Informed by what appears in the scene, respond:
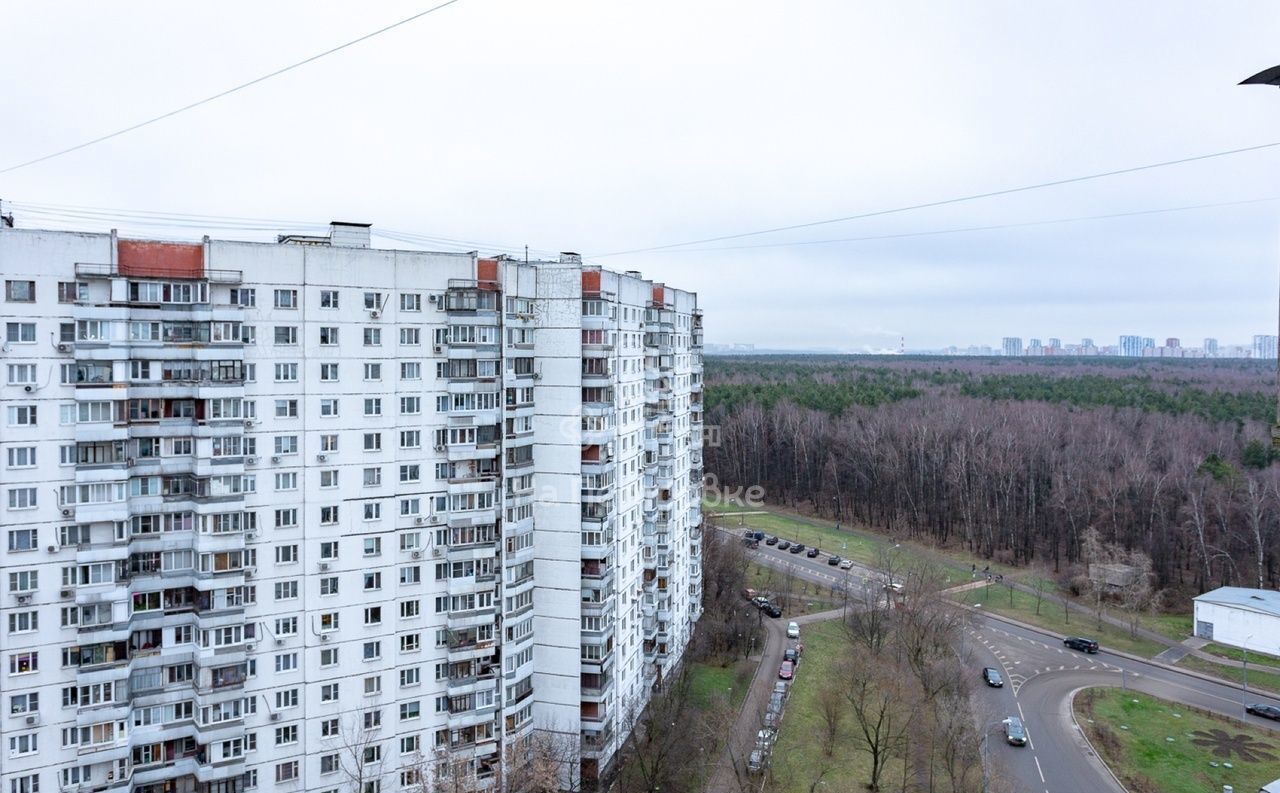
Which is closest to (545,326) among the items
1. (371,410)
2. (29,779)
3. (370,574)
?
(371,410)

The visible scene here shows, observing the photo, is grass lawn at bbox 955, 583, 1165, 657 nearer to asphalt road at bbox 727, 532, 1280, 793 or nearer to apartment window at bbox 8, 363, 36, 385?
asphalt road at bbox 727, 532, 1280, 793

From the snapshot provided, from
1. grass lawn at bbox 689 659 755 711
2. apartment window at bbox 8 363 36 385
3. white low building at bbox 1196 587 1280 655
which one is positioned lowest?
grass lawn at bbox 689 659 755 711

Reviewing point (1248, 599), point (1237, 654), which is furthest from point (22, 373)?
point (1248, 599)

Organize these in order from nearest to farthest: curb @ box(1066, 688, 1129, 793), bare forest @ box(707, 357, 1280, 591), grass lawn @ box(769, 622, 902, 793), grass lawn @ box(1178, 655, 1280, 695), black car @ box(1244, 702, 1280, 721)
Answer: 1. curb @ box(1066, 688, 1129, 793)
2. grass lawn @ box(769, 622, 902, 793)
3. black car @ box(1244, 702, 1280, 721)
4. grass lawn @ box(1178, 655, 1280, 695)
5. bare forest @ box(707, 357, 1280, 591)

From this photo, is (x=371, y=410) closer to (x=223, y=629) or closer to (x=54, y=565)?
(x=223, y=629)

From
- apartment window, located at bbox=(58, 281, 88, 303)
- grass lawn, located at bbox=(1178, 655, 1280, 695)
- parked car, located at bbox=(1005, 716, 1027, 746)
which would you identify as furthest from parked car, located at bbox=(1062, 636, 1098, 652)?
apartment window, located at bbox=(58, 281, 88, 303)

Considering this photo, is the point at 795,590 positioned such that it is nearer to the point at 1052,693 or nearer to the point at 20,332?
the point at 1052,693

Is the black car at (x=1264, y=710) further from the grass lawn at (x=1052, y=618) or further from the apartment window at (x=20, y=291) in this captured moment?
the apartment window at (x=20, y=291)
